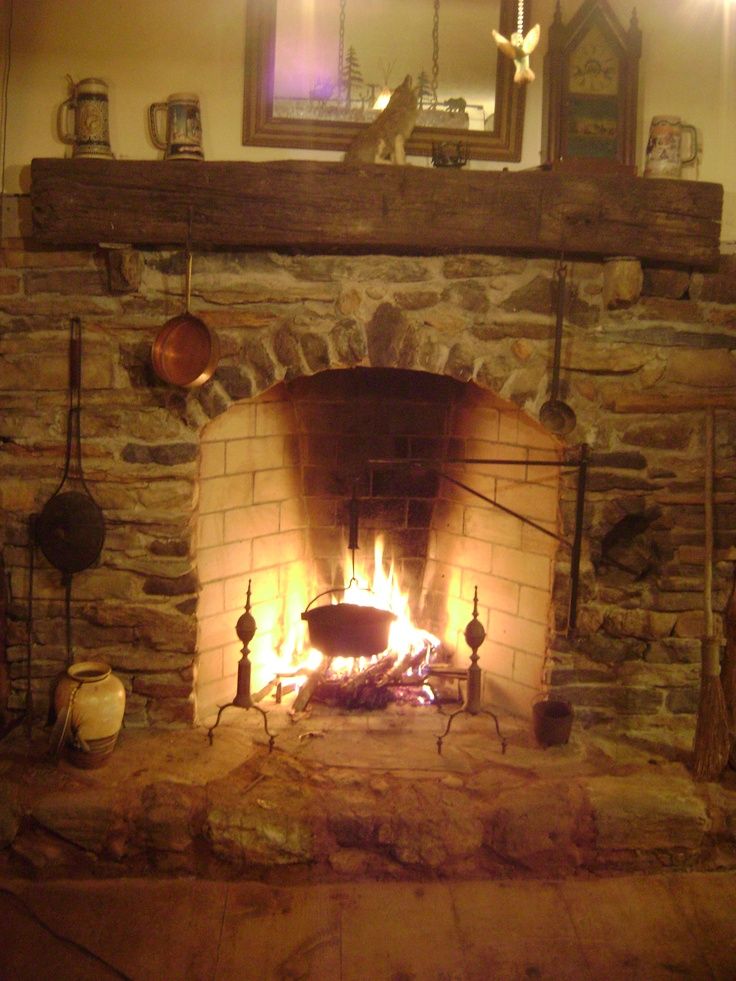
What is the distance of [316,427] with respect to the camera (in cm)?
347

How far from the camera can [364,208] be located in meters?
2.87

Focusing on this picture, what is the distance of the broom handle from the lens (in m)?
2.88

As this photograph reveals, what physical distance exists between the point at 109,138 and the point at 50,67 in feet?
1.06

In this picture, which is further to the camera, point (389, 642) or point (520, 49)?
point (389, 642)

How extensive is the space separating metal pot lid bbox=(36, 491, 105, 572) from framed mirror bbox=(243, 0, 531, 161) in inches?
53.8

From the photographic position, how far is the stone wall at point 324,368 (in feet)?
9.64

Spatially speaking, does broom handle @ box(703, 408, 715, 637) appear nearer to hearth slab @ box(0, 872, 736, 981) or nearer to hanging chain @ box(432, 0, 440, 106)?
hearth slab @ box(0, 872, 736, 981)

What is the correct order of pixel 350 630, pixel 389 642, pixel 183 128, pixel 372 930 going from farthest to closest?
pixel 389 642 → pixel 350 630 → pixel 183 128 → pixel 372 930

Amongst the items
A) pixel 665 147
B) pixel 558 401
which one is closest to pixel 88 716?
pixel 558 401

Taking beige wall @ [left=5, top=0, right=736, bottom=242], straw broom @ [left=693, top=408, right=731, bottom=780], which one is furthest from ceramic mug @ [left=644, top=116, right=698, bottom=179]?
straw broom @ [left=693, top=408, right=731, bottom=780]

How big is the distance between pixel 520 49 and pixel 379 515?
5.72ft

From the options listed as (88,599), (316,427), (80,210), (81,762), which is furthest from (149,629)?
(80,210)

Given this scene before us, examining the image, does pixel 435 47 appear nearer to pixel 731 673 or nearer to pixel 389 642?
pixel 389 642

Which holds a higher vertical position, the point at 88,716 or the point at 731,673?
the point at 731,673
